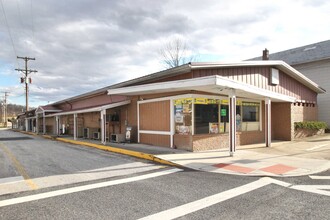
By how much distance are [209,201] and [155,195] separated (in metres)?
1.18

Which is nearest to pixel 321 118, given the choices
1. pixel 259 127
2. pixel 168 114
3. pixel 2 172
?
pixel 259 127

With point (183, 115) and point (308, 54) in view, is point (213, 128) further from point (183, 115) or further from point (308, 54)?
point (308, 54)

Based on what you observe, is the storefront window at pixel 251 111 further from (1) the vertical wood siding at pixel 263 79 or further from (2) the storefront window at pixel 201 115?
(2) the storefront window at pixel 201 115

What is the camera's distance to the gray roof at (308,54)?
2273cm

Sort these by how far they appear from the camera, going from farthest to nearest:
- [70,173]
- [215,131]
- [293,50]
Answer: [293,50]
[215,131]
[70,173]

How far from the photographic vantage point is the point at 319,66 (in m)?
23.0

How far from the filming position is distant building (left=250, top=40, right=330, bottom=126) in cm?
2183

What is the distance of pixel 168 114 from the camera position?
13359 mm

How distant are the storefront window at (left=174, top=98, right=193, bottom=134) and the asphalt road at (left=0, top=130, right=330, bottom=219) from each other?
13.0 feet

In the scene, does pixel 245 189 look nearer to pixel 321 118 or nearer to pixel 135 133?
pixel 135 133

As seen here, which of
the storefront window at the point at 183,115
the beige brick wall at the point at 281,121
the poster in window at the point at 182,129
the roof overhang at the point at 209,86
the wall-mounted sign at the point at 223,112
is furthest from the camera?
the beige brick wall at the point at 281,121

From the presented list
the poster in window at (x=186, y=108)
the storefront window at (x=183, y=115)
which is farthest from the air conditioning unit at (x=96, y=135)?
the poster in window at (x=186, y=108)

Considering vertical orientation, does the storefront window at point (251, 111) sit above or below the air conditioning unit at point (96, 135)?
above

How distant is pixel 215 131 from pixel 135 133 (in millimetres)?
5300
